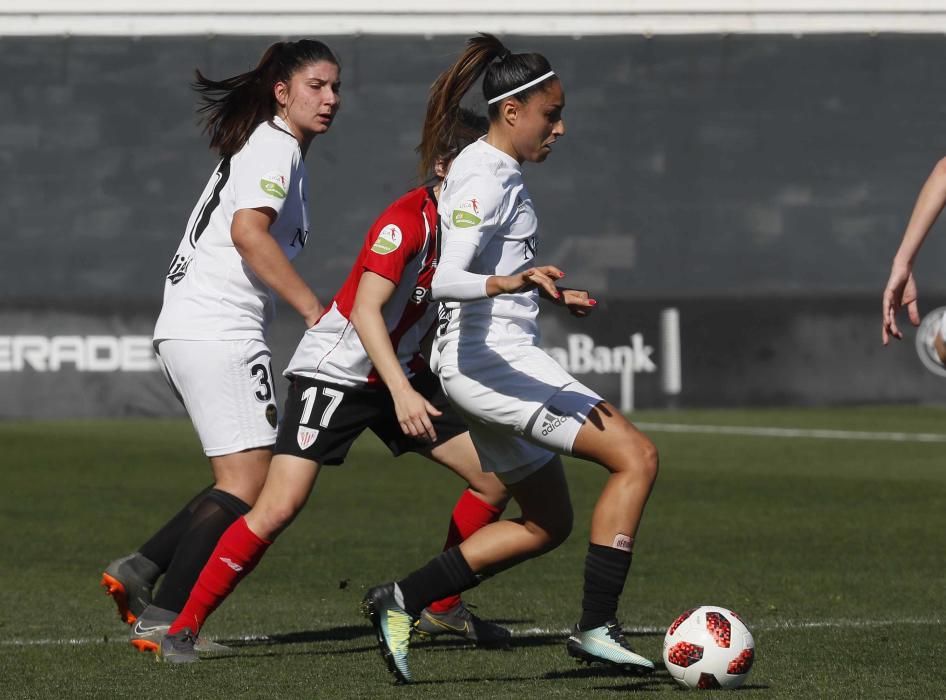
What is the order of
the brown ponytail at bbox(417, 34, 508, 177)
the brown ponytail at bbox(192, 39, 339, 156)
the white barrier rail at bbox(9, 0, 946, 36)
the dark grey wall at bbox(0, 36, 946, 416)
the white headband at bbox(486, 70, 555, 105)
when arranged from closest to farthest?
1. the white headband at bbox(486, 70, 555, 105)
2. the brown ponytail at bbox(417, 34, 508, 177)
3. the brown ponytail at bbox(192, 39, 339, 156)
4. the dark grey wall at bbox(0, 36, 946, 416)
5. the white barrier rail at bbox(9, 0, 946, 36)

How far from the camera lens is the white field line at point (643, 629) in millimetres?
6629

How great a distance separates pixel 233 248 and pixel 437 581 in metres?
1.52

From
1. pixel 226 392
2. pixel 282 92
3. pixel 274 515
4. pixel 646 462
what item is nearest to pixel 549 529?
pixel 646 462

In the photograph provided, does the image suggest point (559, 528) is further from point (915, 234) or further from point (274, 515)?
point (915, 234)

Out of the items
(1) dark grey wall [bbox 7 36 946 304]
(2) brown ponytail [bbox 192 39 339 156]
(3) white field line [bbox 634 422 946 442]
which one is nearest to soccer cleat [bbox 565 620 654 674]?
(2) brown ponytail [bbox 192 39 339 156]

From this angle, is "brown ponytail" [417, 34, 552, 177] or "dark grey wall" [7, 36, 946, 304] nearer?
"brown ponytail" [417, 34, 552, 177]

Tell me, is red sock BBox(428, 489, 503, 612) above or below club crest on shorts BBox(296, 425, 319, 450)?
below

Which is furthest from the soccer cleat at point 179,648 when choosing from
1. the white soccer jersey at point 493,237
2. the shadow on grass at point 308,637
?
the white soccer jersey at point 493,237

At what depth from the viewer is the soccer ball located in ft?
18.1

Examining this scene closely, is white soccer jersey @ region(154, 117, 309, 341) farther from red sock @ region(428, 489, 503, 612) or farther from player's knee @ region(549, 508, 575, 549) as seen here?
player's knee @ region(549, 508, 575, 549)

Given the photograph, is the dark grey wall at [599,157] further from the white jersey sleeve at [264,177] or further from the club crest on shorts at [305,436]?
the club crest on shorts at [305,436]

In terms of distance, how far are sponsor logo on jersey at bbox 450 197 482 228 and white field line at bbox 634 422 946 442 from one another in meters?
10.9

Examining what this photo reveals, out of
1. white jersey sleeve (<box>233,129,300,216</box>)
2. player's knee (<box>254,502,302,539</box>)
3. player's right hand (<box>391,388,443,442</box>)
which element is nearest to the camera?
player's right hand (<box>391,388,443,442</box>)

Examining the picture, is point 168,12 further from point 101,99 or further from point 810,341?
point 810,341
